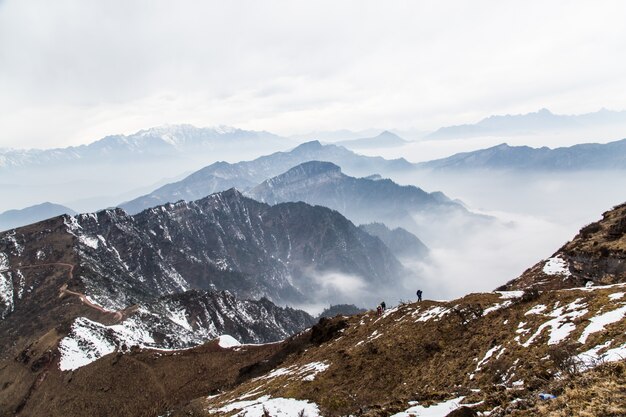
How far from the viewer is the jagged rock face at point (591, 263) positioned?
39216 millimetres

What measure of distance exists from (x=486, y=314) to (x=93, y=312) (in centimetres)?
13143

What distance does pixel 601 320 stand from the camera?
21656mm

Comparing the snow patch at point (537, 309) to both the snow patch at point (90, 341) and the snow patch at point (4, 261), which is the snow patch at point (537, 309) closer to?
the snow patch at point (90, 341)

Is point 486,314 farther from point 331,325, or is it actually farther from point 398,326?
point 331,325

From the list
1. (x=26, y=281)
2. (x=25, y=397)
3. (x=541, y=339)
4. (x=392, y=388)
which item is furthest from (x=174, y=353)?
(x=26, y=281)

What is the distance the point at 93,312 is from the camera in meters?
127

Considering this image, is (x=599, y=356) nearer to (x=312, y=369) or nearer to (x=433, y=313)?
(x=433, y=313)

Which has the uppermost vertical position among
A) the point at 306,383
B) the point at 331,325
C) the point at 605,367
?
the point at 605,367

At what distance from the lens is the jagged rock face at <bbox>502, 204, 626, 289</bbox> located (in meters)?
39.2

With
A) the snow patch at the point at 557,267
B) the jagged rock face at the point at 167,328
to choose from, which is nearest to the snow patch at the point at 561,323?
the snow patch at the point at 557,267

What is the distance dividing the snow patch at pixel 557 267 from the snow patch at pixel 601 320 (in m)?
25.4

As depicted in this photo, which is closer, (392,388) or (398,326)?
(392,388)

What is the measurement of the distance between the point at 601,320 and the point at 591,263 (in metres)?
24.8

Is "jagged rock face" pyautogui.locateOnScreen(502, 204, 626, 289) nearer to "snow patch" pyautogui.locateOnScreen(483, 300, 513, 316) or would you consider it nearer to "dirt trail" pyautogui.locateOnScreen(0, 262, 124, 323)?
"snow patch" pyautogui.locateOnScreen(483, 300, 513, 316)
